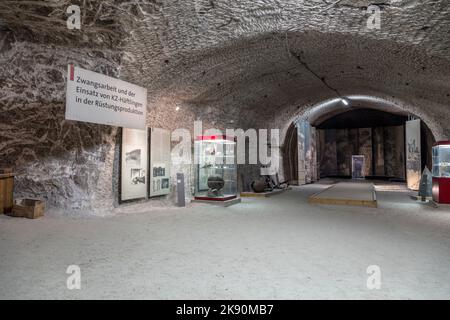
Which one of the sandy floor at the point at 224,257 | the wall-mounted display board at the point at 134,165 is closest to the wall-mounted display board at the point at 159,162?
the wall-mounted display board at the point at 134,165

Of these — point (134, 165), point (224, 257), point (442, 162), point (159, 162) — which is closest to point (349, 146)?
point (442, 162)

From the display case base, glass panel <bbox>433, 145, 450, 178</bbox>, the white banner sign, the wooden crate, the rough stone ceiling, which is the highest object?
the rough stone ceiling

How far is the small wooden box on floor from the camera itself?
17.7 ft

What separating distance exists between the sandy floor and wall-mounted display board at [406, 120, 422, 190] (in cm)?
750

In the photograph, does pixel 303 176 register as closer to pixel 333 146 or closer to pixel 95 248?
pixel 333 146

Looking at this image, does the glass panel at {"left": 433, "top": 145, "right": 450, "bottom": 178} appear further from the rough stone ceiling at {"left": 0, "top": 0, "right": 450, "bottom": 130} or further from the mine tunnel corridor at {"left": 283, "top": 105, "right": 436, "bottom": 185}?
the mine tunnel corridor at {"left": 283, "top": 105, "right": 436, "bottom": 185}

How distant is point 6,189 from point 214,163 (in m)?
5.71

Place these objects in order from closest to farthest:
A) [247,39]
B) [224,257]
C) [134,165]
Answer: [224,257]
[247,39]
[134,165]

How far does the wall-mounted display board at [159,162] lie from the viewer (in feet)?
25.4

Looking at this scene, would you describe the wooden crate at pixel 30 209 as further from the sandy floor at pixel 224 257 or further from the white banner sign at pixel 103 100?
the white banner sign at pixel 103 100

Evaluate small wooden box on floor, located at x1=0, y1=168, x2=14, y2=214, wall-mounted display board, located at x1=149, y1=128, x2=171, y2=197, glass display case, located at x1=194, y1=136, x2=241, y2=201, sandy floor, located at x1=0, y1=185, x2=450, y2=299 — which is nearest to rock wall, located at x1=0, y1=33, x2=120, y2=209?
small wooden box on floor, located at x1=0, y1=168, x2=14, y2=214

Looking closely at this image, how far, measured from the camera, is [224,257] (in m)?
3.36

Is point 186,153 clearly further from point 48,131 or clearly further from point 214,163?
point 48,131
